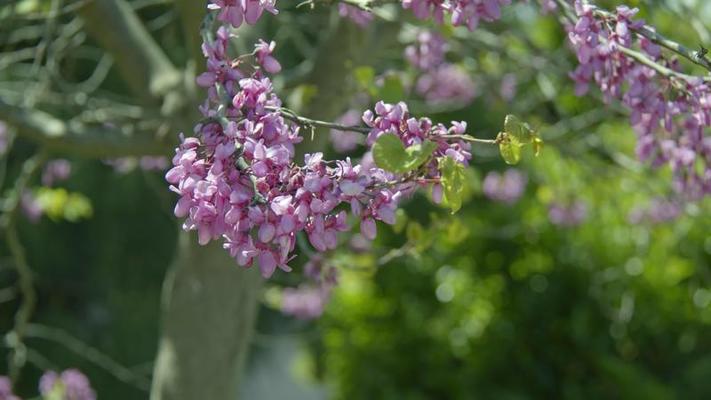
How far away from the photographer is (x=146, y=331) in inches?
264

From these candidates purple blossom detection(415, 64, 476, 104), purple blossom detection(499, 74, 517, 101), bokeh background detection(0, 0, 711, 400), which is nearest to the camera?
purple blossom detection(499, 74, 517, 101)

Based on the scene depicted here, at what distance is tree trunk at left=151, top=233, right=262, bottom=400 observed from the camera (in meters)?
3.05

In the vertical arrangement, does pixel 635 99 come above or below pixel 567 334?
above

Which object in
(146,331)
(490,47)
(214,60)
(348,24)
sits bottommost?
(146,331)

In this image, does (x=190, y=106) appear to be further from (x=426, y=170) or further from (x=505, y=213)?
(x=505, y=213)

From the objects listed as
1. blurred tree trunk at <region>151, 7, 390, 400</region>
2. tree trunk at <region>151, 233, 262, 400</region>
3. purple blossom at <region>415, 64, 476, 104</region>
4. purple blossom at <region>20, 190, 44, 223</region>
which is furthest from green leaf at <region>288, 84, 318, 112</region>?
purple blossom at <region>415, 64, 476, 104</region>

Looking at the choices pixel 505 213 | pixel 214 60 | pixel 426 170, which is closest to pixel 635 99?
pixel 426 170

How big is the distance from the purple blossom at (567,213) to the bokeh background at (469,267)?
1 centimetres

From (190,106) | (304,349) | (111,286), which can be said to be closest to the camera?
(190,106)

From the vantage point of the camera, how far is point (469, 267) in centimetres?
628

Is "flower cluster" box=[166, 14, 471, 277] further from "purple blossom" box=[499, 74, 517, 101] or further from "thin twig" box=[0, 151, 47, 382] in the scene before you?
"purple blossom" box=[499, 74, 517, 101]

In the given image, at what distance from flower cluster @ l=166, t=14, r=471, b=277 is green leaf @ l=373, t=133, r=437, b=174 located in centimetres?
4

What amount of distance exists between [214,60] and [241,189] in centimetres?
34

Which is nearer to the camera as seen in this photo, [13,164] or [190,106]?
[190,106]
